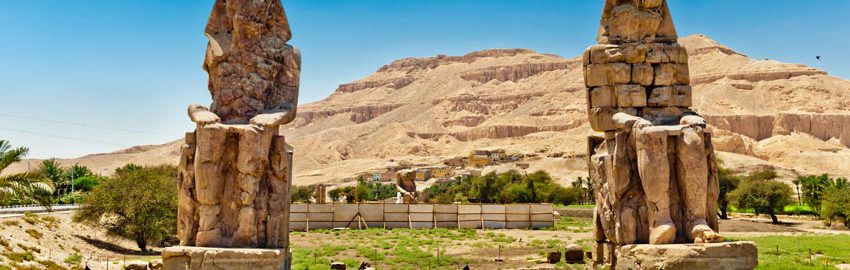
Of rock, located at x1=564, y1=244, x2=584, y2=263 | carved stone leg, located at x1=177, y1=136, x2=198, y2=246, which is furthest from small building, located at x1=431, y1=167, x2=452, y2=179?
carved stone leg, located at x1=177, y1=136, x2=198, y2=246

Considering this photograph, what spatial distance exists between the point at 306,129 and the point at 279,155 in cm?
17698

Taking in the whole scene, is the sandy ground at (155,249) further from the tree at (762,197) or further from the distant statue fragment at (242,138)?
the tree at (762,197)

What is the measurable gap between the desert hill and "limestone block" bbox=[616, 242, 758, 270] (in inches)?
2817

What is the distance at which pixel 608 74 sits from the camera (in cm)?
1145

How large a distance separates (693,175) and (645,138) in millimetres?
810

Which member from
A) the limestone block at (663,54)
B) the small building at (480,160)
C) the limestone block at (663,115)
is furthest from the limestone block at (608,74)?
the small building at (480,160)

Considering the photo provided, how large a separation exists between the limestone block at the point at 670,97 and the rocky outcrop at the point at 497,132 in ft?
417

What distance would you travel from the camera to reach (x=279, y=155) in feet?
33.7

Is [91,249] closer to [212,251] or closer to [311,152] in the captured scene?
[212,251]

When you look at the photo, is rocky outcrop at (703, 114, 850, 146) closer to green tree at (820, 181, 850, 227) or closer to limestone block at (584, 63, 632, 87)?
green tree at (820, 181, 850, 227)

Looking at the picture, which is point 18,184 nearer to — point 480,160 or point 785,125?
point 480,160

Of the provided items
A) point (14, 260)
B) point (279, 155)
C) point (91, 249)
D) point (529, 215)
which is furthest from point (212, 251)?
point (529, 215)

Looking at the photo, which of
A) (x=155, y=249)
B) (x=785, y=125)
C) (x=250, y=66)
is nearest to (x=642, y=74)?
(x=250, y=66)

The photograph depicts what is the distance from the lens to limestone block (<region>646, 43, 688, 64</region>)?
37.7 ft
